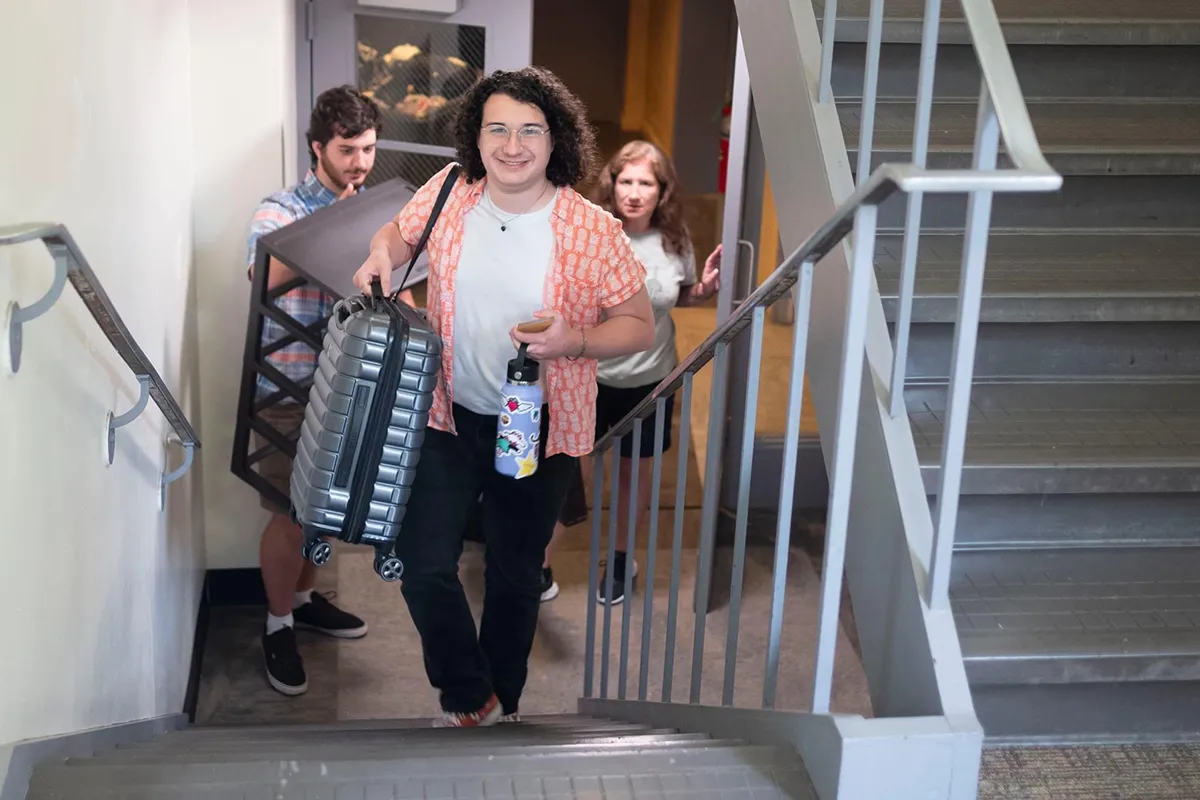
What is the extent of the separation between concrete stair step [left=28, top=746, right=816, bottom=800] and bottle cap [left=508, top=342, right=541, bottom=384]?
0.80 m

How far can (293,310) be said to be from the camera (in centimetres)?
338

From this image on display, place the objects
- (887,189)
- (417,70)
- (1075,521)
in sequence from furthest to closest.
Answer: (417,70), (1075,521), (887,189)

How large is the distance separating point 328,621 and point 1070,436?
7.96 ft

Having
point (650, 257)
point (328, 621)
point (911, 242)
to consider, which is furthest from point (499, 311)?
point (328, 621)

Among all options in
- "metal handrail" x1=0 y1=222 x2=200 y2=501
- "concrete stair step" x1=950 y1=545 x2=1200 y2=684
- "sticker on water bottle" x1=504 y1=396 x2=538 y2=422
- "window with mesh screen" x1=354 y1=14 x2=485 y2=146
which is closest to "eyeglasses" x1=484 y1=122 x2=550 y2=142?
"sticker on water bottle" x1=504 y1=396 x2=538 y2=422

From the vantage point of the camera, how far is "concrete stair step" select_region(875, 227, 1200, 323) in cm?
227

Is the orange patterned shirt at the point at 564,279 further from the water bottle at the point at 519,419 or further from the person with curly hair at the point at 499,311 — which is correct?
the water bottle at the point at 519,419

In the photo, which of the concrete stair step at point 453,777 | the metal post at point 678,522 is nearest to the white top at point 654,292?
the metal post at point 678,522

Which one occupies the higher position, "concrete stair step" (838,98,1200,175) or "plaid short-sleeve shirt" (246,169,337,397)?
"concrete stair step" (838,98,1200,175)

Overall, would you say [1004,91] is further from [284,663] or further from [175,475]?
[284,663]

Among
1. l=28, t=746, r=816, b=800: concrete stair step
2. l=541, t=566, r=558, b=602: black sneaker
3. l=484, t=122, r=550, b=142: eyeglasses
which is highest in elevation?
l=484, t=122, r=550, b=142: eyeglasses

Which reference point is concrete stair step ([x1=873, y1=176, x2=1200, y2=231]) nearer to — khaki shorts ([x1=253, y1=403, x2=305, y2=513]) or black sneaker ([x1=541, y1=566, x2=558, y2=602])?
khaki shorts ([x1=253, y1=403, x2=305, y2=513])

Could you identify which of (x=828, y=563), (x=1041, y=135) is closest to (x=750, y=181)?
(x=1041, y=135)

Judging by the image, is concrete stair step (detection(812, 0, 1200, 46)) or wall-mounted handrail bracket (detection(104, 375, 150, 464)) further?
concrete stair step (detection(812, 0, 1200, 46))
